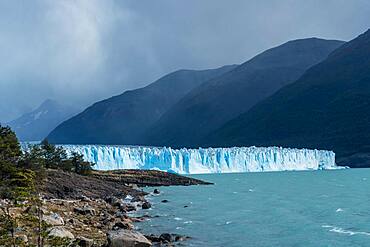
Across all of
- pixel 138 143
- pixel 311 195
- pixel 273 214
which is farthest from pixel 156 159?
pixel 138 143

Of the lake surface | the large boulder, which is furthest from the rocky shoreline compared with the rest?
the lake surface

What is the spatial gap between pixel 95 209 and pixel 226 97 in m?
146

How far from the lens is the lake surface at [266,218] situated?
22.6 meters

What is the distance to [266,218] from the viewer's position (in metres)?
29.2

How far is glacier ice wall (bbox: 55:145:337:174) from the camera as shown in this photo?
6994cm

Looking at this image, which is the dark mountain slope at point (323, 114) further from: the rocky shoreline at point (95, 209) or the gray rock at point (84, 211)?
the gray rock at point (84, 211)

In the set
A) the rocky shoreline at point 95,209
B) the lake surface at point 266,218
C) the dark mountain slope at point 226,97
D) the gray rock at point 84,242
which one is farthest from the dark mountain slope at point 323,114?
the gray rock at point 84,242

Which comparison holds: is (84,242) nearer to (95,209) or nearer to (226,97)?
(95,209)

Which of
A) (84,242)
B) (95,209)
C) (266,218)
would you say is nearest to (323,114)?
(266,218)

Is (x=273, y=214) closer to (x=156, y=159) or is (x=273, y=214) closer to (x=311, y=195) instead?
(x=311, y=195)

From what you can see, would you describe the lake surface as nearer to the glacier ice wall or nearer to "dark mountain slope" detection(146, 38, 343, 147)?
the glacier ice wall

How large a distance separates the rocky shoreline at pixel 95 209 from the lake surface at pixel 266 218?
1.54 metres

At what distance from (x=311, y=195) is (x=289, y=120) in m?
91.1

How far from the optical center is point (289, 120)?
435ft
